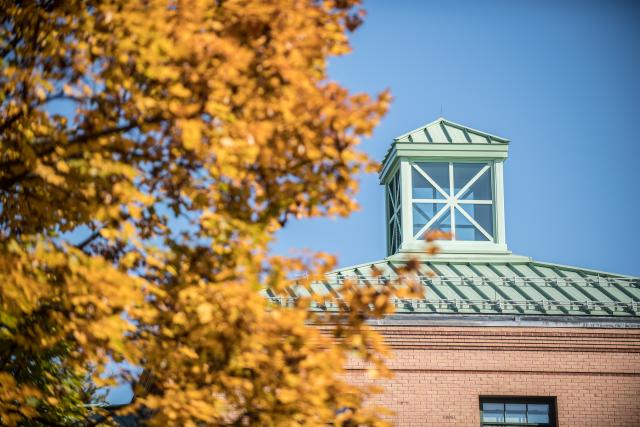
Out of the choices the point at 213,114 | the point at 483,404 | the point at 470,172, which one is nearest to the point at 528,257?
the point at 470,172

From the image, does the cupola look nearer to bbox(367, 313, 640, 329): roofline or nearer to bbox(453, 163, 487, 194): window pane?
bbox(453, 163, 487, 194): window pane

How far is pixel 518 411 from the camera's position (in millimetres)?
17766

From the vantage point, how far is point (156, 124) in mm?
6949

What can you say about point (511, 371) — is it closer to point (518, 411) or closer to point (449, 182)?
point (518, 411)

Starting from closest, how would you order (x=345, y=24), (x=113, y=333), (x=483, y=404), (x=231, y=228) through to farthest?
(x=113, y=333) < (x=231, y=228) < (x=345, y=24) < (x=483, y=404)

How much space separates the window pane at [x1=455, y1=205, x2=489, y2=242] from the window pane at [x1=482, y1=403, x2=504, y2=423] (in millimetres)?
5289

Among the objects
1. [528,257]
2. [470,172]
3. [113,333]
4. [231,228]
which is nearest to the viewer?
[113,333]

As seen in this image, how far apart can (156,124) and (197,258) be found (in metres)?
1.16

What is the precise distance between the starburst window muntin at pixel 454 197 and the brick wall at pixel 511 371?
15.5 ft

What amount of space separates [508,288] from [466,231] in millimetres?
3384

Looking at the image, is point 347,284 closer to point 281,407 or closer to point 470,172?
point 281,407

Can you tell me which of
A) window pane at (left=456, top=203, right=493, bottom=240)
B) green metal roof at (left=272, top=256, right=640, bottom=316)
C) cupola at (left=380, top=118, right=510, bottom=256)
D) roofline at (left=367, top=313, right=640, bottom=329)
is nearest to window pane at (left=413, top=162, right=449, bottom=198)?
cupola at (left=380, top=118, right=510, bottom=256)

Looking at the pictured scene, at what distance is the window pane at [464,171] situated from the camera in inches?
888

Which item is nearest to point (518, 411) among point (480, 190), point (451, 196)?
point (451, 196)
